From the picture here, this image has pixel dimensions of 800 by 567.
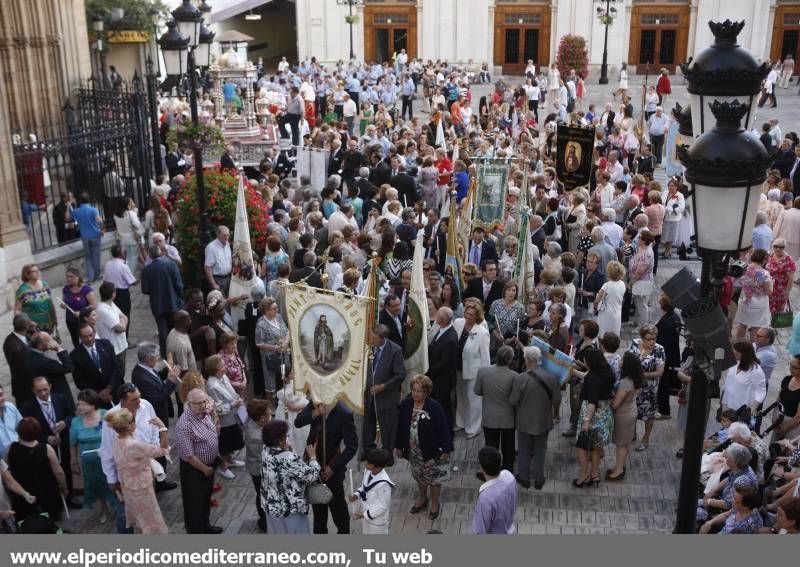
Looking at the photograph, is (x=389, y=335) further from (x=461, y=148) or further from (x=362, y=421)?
(x=461, y=148)

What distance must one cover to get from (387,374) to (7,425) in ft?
11.4

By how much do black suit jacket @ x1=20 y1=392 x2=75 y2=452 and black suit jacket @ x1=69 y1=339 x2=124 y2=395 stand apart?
0.48 metres

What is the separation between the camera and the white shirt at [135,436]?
24.8ft

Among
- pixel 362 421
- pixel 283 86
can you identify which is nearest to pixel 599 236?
pixel 362 421

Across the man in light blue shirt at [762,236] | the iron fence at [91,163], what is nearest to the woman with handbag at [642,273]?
the man in light blue shirt at [762,236]

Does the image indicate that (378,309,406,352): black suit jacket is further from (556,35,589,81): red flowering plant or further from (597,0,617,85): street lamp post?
(597,0,617,85): street lamp post

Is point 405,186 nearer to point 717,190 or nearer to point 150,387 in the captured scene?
point 150,387

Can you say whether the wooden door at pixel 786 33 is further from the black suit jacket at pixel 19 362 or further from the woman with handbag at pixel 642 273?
the black suit jacket at pixel 19 362

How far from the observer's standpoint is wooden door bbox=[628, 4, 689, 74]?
148 ft

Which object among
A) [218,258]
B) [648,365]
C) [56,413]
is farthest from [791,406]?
[218,258]

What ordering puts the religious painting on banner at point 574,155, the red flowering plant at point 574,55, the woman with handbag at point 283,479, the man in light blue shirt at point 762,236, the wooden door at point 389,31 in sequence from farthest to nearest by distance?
the wooden door at point 389,31
the red flowering plant at point 574,55
the religious painting on banner at point 574,155
the man in light blue shirt at point 762,236
the woman with handbag at point 283,479

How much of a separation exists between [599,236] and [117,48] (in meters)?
36.2

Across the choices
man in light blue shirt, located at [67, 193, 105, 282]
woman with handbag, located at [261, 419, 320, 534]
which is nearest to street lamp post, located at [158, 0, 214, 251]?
man in light blue shirt, located at [67, 193, 105, 282]

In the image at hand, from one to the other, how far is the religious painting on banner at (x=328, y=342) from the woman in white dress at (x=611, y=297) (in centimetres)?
394
